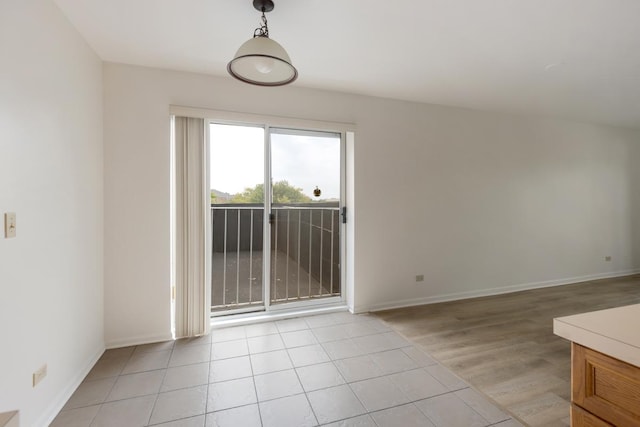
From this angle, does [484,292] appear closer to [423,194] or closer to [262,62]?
[423,194]

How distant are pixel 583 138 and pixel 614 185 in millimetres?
1111

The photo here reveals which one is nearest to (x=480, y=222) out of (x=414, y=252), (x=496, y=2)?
(x=414, y=252)

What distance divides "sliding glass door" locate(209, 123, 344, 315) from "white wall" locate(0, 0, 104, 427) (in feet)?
3.59

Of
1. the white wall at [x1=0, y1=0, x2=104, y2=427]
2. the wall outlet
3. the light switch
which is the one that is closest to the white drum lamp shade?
the white wall at [x1=0, y1=0, x2=104, y2=427]

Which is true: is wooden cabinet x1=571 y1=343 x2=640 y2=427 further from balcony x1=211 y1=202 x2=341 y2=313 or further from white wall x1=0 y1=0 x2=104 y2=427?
balcony x1=211 y1=202 x2=341 y2=313

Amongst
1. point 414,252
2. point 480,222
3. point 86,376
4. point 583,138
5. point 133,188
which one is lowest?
point 86,376

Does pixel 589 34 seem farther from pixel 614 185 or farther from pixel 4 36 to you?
pixel 614 185

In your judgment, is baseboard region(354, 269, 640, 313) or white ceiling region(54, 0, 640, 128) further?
baseboard region(354, 269, 640, 313)

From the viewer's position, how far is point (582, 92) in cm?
333

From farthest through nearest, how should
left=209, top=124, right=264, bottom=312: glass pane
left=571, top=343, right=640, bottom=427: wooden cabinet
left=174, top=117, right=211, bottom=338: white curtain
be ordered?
left=209, top=124, right=264, bottom=312: glass pane → left=174, top=117, right=211, bottom=338: white curtain → left=571, top=343, right=640, bottom=427: wooden cabinet

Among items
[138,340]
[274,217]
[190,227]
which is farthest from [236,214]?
[138,340]

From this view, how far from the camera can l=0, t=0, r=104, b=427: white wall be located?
1.42m

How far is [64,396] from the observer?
1883 mm

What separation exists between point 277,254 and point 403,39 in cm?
243
